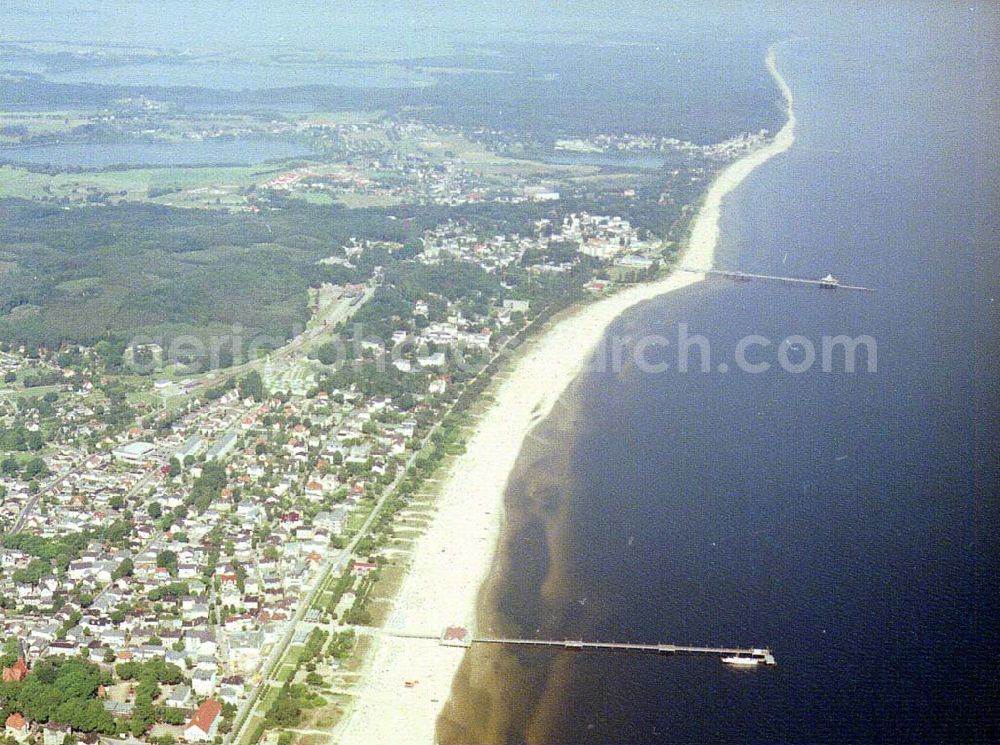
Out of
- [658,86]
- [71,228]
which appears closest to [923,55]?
[658,86]

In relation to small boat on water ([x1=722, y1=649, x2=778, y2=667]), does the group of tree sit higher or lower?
lower

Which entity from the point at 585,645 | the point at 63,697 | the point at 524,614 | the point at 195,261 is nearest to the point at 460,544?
the point at 524,614

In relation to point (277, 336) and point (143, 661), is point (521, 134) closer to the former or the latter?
point (277, 336)

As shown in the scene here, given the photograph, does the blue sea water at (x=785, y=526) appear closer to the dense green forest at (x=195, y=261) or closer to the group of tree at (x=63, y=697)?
the group of tree at (x=63, y=697)

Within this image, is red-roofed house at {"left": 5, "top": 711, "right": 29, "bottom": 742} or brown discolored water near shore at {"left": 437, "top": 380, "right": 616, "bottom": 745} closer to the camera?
red-roofed house at {"left": 5, "top": 711, "right": 29, "bottom": 742}

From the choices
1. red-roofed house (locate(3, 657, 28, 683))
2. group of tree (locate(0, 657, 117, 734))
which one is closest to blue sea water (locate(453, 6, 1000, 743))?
group of tree (locate(0, 657, 117, 734))

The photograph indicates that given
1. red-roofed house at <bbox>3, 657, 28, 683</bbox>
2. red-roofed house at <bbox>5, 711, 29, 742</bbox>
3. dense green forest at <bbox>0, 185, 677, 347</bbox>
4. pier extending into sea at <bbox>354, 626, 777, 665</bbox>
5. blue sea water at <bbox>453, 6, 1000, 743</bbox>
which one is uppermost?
dense green forest at <bbox>0, 185, 677, 347</bbox>

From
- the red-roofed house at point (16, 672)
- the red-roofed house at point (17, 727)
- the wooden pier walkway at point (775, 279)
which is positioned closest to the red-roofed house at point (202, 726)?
the red-roofed house at point (17, 727)

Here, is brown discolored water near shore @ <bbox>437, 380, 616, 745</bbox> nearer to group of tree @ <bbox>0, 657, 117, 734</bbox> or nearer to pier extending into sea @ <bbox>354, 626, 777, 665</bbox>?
pier extending into sea @ <bbox>354, 626, 777, 665</bbox>
